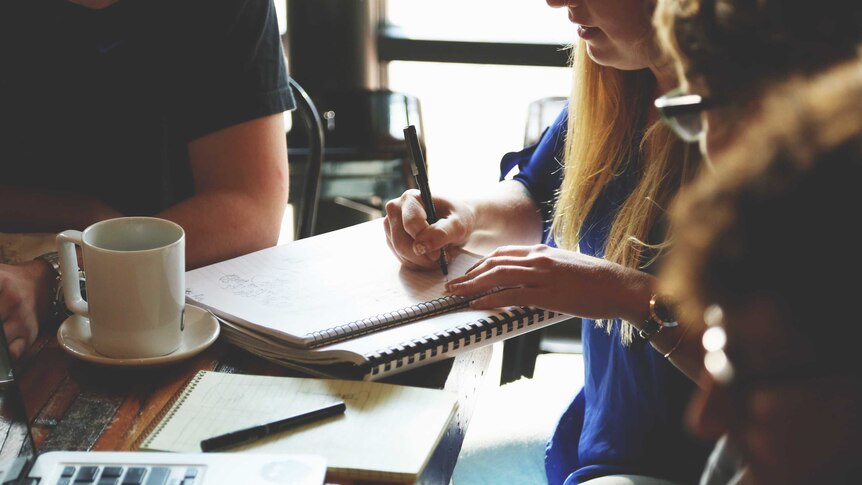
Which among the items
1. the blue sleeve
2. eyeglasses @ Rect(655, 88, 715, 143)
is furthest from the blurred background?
eyeglasses @ Rect(655, 88, 715, 143)

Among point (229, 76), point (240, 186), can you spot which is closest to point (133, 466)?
point (240, 186)

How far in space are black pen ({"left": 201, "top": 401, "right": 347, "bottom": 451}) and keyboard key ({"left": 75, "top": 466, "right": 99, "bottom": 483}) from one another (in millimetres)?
97

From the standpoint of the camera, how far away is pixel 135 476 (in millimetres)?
699

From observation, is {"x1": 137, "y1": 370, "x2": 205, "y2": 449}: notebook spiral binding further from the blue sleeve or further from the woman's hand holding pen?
the blue sleeve

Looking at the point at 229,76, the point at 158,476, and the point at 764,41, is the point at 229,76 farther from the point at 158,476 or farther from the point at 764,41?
the point at 764,41

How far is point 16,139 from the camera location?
134 centimetres

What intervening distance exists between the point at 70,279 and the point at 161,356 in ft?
0.47

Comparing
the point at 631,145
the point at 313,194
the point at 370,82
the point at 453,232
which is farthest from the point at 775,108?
the point at 370,82

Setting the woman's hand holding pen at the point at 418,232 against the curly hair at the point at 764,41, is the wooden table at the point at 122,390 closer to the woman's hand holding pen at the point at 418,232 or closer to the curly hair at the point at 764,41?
the woman's hand holding pen at the point at 418,232

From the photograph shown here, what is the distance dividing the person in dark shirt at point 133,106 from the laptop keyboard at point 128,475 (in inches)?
23.0

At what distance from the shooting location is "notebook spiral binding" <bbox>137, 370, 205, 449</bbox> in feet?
2.57

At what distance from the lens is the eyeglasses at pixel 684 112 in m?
0.56

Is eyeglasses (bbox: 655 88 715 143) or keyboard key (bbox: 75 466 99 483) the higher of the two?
eyeglasses (bbox: 655 88 715 143)

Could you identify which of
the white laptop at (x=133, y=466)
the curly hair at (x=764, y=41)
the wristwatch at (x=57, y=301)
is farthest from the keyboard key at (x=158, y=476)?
the curly hair at (x=764, y=41)
